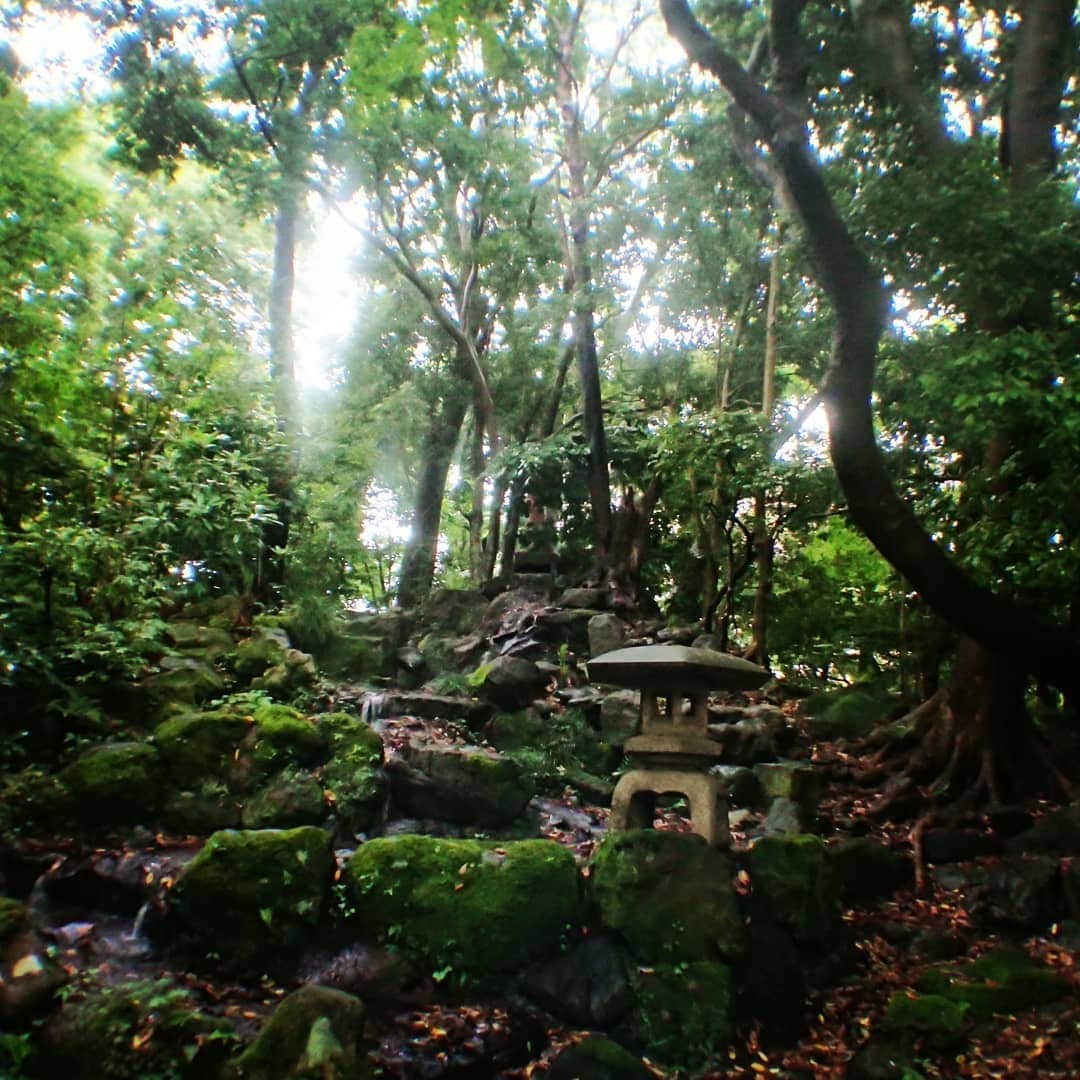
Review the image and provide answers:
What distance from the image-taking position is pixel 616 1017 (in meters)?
5.42

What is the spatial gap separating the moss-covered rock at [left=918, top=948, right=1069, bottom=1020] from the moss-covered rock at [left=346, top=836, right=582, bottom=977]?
2663 mm

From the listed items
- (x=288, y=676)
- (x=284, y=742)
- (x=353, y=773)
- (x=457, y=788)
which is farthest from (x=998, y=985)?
(x=288, y=676)

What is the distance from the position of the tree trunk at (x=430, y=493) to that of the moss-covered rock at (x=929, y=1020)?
14.3 metres

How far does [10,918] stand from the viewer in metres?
4.48

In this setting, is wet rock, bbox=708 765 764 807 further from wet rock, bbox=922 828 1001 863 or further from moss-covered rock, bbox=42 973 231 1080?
moss-covered rock, bbox=42 973 231 1080

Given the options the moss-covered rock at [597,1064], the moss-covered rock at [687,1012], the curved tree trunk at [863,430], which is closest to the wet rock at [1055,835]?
the curved tree trunk at [863,430]

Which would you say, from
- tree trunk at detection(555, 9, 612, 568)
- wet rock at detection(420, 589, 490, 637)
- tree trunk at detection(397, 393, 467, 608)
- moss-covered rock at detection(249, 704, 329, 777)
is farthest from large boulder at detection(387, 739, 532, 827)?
tree trunk at detection(397, 393, 467, 608)

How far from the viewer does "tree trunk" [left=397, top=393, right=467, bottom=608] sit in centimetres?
1866

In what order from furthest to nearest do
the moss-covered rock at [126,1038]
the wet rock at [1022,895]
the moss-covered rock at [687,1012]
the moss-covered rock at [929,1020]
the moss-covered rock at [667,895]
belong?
the wet rock at [1022,895] → the moss-covered rock at [667,895] → the moss-covered rock at [687,1012] → the moss-covered rock at [929,1020] → the moss-covered rock at [126,1038]

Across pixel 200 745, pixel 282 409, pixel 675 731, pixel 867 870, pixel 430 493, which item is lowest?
pixel 867 870

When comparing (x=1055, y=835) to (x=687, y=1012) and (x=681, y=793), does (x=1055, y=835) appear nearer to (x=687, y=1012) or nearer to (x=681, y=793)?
(x=681, y=793)

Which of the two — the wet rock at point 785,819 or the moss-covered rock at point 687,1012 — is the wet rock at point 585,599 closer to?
the wet rock at point 785,819

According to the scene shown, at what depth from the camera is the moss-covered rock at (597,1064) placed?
4.82 m

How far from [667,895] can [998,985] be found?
2299mm
